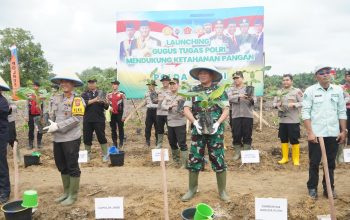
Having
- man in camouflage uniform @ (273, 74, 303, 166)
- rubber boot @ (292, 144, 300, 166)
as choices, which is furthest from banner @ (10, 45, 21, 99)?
rubber boot @ (292, 144, 300, 166)

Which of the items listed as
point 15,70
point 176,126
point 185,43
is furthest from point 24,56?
point 176,126

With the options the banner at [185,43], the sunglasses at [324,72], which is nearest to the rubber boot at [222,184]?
the sunglasses at [324,72]

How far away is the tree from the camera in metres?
35.4

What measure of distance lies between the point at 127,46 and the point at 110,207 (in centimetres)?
726

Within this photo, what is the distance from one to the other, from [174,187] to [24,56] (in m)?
35.9

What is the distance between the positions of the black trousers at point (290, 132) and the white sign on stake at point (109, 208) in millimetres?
3780

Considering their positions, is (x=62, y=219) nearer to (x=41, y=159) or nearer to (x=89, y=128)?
(x=89, y=128)

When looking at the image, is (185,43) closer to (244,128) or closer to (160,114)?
(160,114)

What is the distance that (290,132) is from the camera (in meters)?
6.49

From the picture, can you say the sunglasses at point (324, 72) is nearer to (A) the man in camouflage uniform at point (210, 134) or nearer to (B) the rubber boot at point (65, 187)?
(A) the man in camouflage uniform at point (210, 134)

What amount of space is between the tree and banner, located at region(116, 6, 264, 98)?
26816mm

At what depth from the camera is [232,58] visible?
10.3 m

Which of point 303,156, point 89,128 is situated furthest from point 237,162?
point 89,128

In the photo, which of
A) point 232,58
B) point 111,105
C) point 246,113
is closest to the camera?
point 246,113
